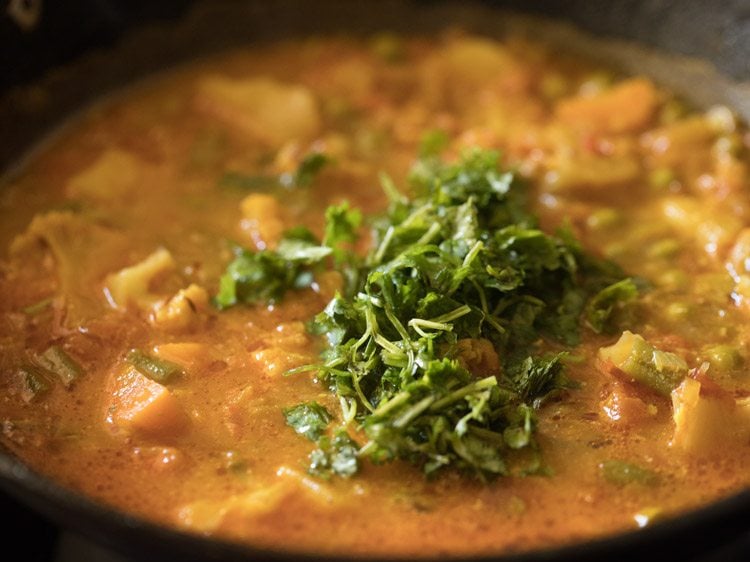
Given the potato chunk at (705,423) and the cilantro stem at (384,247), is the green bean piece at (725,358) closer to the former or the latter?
the potato chunk at (705,423)

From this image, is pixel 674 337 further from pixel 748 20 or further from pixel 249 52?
pixel 249 52

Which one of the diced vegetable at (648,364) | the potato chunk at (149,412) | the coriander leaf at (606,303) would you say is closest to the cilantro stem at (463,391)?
the diced vegetable at (648,364)

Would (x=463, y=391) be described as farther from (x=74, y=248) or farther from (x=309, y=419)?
(x=74, y=248)

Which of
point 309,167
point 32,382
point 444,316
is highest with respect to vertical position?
point 444,316

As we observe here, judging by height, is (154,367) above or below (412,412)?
below

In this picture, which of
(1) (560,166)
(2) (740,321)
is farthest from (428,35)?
(2) (740,321)

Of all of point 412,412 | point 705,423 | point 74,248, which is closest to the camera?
point 412,412

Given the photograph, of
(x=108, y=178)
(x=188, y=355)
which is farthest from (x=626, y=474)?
(x=108, y=178)
